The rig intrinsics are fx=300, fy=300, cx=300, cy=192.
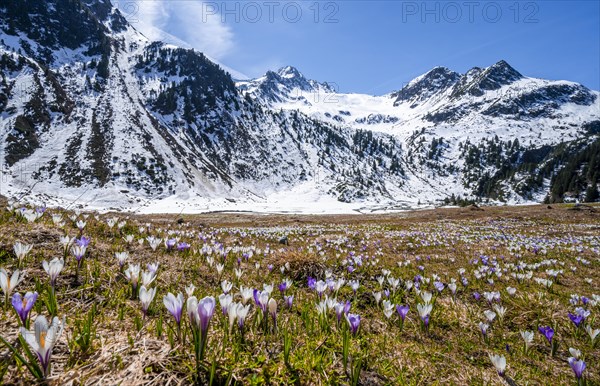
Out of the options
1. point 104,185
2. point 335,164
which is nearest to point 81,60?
point 104,185

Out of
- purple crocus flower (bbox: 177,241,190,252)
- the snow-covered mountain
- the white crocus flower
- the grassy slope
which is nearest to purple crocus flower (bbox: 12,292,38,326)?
the grassy slope

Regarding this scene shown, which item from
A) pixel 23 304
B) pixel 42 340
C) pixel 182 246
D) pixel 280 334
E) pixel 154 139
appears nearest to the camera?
pixel 42 340

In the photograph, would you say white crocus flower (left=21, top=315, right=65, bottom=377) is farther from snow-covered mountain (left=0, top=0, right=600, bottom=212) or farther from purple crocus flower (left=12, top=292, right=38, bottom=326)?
snow-covered mountain (left=0, top=0, right=600, bottom=212)

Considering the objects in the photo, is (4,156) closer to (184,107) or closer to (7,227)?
(184,107)

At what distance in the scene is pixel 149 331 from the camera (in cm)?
215

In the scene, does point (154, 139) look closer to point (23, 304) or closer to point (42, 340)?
point (23, 304)

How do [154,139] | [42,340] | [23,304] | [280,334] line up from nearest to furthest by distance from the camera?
[42,340]
[23,304]
[280,334]
[154,139]

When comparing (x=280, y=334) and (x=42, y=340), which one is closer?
(x=42, y=340)

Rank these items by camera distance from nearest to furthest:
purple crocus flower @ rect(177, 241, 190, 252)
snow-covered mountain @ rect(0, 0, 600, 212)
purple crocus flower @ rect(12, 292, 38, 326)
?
purple crocus flower @ rect(12, 292, 38, 326)
purple crocus flower @ rect(177, 241, 190, 252)
snow-covered mountain @ rect(0, 0, 600, 212)

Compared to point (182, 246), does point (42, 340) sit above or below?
above

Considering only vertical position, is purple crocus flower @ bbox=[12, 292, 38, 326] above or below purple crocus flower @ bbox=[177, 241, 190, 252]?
above

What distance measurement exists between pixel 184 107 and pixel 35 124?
5259cm

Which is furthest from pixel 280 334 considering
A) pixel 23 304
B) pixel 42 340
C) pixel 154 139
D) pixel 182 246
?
pixel 154 139

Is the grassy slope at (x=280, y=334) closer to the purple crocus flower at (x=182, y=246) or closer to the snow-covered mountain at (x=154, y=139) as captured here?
the purple crocus flower at (x=182, y=246)
